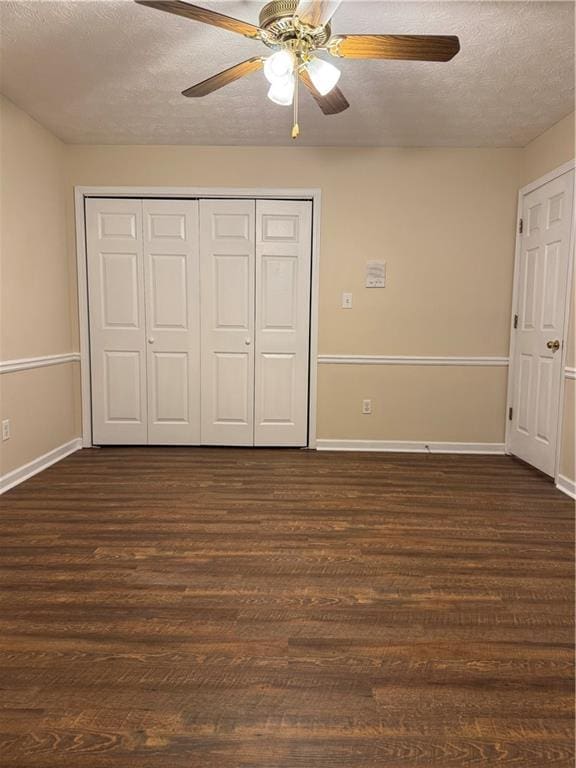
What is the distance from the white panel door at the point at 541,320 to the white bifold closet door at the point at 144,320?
2611mm

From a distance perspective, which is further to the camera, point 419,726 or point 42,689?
point 42,689

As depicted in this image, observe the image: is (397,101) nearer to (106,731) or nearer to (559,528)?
(559,528)

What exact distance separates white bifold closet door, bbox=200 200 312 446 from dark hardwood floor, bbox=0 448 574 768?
1.10 metres

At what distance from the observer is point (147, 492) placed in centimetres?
316

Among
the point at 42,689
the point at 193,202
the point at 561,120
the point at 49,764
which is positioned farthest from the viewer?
the point at 193,202

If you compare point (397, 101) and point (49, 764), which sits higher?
point (397, 101)

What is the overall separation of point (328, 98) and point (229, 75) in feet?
1.59

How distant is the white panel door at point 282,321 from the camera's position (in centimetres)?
404

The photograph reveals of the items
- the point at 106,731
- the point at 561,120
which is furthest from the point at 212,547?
the point at 561,120

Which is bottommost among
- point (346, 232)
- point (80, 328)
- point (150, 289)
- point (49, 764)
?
point (49, 764)

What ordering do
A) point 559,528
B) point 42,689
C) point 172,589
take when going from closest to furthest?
point 42,689 < point 172,589 < point 559,528

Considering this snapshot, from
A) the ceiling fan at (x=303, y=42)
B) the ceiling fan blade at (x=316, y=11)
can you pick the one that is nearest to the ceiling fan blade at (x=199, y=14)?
the ceiling fan at (x=303, y=42)

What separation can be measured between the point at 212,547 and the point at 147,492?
94 centimetres

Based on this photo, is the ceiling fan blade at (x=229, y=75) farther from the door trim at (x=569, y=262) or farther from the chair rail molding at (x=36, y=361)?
the door trim at (x=569, y=262)
